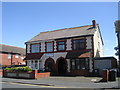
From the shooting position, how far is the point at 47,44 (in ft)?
103

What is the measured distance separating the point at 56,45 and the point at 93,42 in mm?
6831

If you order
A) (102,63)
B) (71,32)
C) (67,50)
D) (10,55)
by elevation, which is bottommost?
(102,63)

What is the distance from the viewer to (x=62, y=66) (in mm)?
29781

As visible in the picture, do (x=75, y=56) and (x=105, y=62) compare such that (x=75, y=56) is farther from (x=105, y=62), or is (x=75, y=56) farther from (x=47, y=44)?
(x=47, y=44)

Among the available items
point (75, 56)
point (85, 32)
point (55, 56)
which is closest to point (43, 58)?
point (55, 56)

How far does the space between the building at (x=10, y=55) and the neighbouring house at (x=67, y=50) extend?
41.4 feet

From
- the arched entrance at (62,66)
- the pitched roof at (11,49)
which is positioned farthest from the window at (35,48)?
the pitched roof at (11,49)

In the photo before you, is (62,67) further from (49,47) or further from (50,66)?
(49,47)

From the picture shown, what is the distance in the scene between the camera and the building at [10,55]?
4325 cm

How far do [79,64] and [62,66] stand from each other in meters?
3.57

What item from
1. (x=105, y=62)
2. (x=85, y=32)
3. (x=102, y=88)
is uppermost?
(x=85, y=32)

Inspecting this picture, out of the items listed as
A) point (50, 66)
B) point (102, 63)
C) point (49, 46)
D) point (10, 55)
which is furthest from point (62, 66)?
point (10, 55)

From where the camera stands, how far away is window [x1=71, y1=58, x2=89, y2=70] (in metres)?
27.0

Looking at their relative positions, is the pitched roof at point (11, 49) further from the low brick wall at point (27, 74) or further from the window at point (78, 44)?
the window at point (78, 44)
